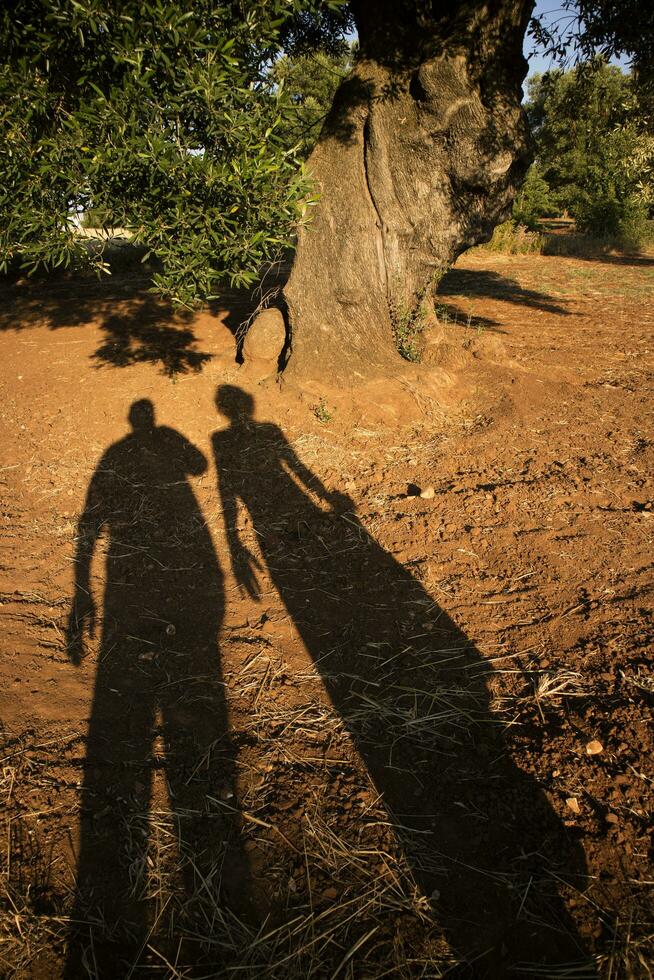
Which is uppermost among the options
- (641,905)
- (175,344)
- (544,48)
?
(544,48)

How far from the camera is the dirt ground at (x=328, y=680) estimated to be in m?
1.94

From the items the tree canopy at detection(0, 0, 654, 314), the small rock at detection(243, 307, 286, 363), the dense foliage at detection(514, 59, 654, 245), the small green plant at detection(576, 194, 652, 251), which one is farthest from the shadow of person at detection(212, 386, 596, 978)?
the small green plant at detection(576, 194, 652, 251)

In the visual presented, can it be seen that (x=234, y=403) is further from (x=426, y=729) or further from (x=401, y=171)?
(x=426, y=729)

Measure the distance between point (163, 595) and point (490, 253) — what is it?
49.0 feet

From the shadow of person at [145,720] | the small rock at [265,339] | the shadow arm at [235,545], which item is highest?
the small rock at [265,339]

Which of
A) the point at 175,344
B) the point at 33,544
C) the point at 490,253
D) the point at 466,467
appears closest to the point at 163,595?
the point at 33,544

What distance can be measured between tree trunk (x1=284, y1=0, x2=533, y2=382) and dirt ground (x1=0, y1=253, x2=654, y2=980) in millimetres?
799

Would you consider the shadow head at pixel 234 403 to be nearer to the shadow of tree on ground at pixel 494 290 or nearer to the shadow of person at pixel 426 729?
the shadow of person at pixel 426 729

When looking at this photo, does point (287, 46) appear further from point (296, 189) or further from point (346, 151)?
point (296, 189)

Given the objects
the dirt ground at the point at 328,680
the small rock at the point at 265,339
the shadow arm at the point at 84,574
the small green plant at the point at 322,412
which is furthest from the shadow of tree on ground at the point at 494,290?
the shadow arm at the point at 84,574

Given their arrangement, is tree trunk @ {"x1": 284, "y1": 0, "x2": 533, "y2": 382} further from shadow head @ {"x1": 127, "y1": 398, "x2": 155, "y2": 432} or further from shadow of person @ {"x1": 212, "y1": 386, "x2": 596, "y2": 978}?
shadow of person @ {"x1": 212, "y1": 386, "x2": 596, "y2": 978}

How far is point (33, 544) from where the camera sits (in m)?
4.17

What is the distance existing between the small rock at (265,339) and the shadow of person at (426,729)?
232cm

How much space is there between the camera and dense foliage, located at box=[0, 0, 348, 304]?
363 cm
